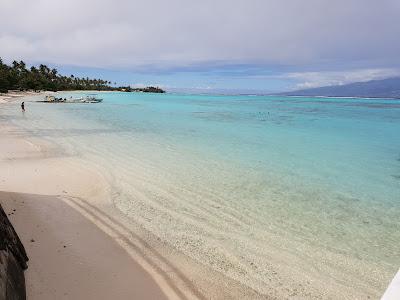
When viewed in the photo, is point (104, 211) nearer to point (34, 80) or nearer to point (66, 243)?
point (66, 243)

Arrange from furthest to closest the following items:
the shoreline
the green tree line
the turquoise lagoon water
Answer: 1. the green tree line
2. the turquoise lagoon water
3. the shoreline

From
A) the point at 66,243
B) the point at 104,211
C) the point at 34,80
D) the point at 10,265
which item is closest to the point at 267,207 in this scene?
the point at 104,211

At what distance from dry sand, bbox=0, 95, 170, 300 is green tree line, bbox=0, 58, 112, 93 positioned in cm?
8272

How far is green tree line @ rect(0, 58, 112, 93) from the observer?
88.6m

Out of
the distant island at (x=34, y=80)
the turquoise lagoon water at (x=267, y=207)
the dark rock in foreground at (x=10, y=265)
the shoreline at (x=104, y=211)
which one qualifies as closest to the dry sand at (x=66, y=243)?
the shoreline at (x=104, y=211)

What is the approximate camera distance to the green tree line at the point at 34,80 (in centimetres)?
8856

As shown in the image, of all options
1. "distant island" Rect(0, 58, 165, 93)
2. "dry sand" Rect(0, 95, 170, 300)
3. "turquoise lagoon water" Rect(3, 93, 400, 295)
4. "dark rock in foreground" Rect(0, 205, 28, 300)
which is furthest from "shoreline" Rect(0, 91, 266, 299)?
"distant island" Rect(0, 58, 165, 93)

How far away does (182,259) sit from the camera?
21.3 ft

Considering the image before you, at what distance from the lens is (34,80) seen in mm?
107875

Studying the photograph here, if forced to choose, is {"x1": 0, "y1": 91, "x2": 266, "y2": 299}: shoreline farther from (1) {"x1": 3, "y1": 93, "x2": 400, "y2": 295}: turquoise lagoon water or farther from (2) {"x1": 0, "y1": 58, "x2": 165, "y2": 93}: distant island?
(2) {"x1": 0, "y1": 58, "x2": 165, "y2": 93}: distant island

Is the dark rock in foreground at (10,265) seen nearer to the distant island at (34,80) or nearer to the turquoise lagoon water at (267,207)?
the turquoise lagoon water at (267,207)

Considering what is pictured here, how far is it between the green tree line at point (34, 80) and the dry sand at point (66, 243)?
82717 mm

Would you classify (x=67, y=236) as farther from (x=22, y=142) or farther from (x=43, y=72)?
(x=43, y=72)

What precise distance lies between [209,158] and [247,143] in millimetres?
6490
